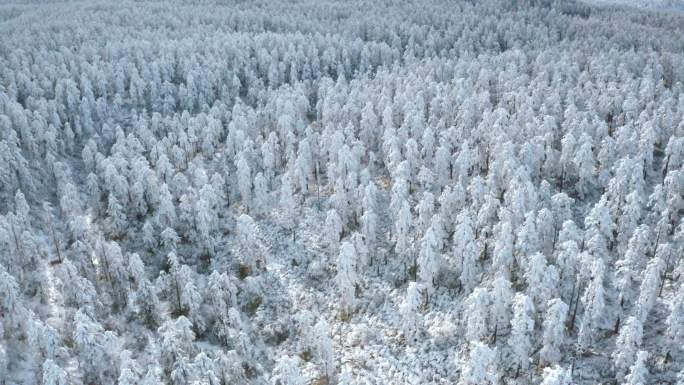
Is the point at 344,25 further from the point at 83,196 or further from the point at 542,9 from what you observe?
the point at 83,196

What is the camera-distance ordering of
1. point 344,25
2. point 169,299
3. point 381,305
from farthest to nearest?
point 344,25
point 169,299
point 381,305

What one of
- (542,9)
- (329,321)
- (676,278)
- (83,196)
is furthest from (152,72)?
(542,9)

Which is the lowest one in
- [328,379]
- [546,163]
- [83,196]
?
[328,379]

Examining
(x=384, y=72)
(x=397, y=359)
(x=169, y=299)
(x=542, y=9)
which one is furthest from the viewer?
(x=542, y=9)

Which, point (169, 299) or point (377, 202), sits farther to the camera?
point (377, 202)

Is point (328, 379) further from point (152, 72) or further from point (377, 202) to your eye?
point (152, 72)

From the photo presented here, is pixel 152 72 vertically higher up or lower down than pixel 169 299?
higher up
